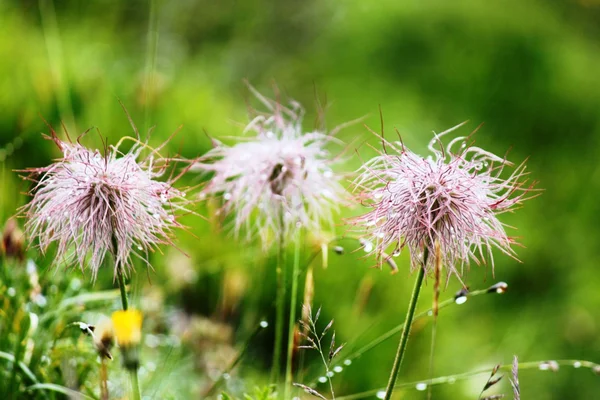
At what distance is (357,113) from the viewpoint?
4266 millimetres

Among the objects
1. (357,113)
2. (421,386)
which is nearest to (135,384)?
(421,386)

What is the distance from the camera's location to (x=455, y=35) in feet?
15.9

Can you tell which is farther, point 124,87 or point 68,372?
point 124,87

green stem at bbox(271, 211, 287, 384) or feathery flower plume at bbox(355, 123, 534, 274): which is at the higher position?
feathery flower plume at bbox(355, 123, 534, 274)

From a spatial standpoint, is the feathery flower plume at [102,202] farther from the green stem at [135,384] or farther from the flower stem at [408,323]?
the flower stem at [408,323]

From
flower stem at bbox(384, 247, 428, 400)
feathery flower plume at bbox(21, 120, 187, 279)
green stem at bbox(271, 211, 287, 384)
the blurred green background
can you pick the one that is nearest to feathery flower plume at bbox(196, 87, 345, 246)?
green stem at bbox(271, 211, 287, 384)

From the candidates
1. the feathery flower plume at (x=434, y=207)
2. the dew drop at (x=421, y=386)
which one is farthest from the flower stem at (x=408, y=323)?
the dew drop at (x=421, y=386)

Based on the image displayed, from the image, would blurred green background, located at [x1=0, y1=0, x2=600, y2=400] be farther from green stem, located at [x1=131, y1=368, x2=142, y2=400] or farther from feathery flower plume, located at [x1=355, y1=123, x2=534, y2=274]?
green stem, located at [x1=131, y1=368, x2=142, y2=400]

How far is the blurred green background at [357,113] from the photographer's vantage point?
5.80 ft

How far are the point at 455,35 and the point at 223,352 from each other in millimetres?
3861

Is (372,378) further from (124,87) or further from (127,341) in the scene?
(124,87)

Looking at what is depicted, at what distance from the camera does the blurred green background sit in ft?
5.80

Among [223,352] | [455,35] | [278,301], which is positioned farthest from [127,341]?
[455,35]

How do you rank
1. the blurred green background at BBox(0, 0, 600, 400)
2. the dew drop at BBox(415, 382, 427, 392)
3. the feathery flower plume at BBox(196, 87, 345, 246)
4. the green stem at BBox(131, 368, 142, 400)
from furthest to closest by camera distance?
the blurred green background at BBox(0, 0, 600, 400) → the feathery flower plume at BBox(196, 87, 345, 246) → the dew drop at BBox(415, 382, 427, 392) → the green stem at BBox(131, 368, 142, 400)
